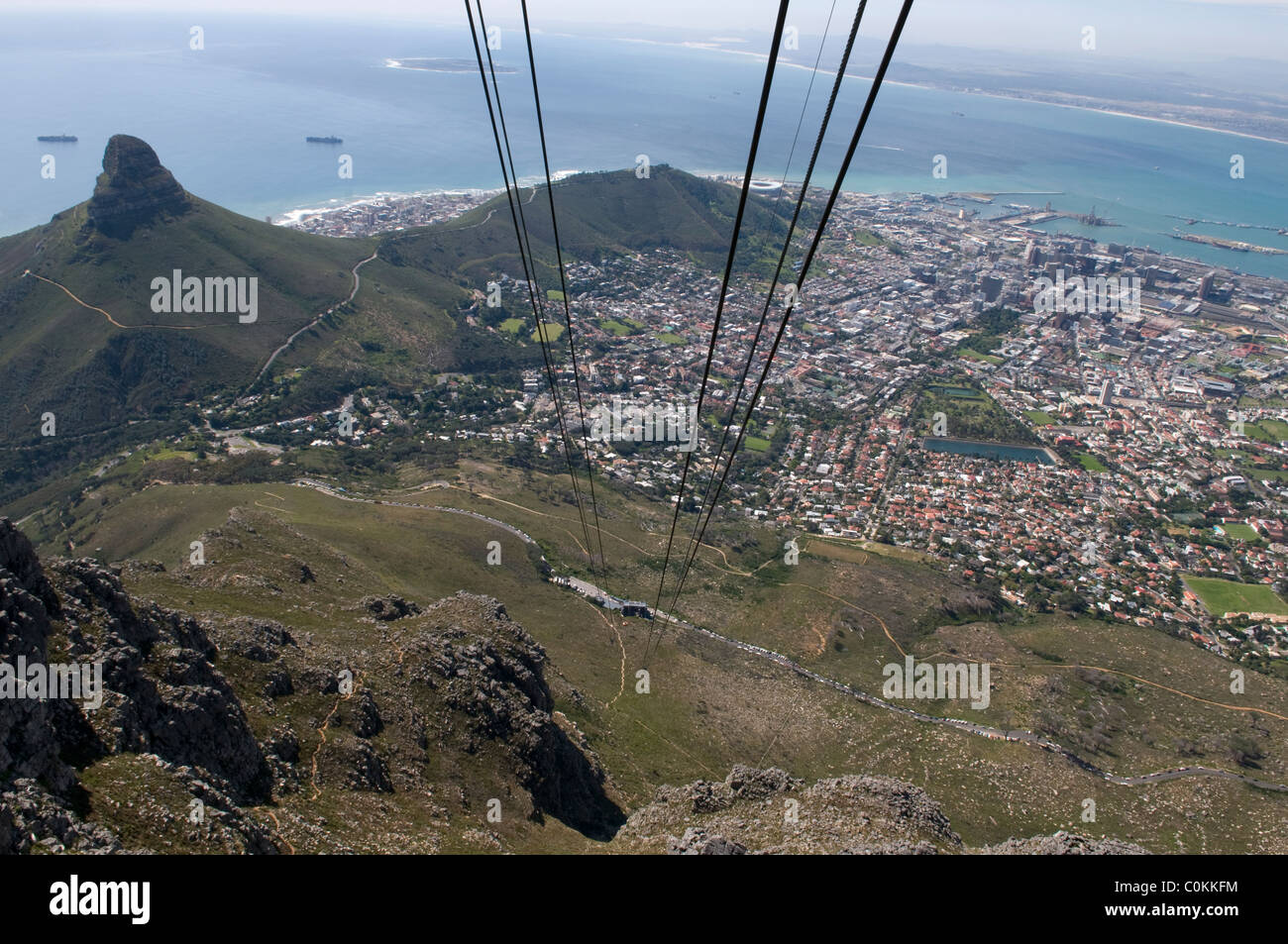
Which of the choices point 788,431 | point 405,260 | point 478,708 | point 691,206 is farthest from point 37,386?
point 691,206

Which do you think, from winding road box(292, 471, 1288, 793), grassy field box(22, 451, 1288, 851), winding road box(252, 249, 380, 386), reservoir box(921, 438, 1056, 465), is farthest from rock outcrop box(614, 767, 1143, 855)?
winding road box(252, 249, 380, 386)

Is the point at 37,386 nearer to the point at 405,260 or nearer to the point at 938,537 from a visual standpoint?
the point at 405,260

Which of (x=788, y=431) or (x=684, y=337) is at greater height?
(x=684, y=337)

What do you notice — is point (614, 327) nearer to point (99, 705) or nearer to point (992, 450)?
point (992, 450)

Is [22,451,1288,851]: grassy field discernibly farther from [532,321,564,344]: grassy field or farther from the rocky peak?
[532,321,564,344]: grassy field

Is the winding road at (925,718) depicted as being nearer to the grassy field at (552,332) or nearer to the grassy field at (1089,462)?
the grassy field at (1089,462)

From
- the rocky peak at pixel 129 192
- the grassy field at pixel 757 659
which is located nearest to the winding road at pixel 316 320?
the rocky peak at pixel 129 192

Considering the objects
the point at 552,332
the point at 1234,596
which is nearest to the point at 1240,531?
the point at 1234,596
